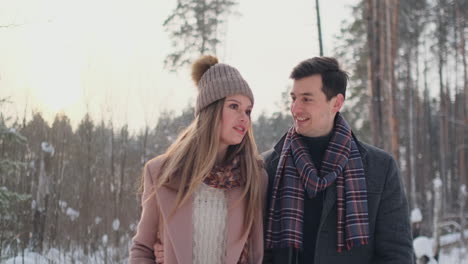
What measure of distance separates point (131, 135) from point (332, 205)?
1036 centimetres

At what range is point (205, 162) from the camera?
290 cm

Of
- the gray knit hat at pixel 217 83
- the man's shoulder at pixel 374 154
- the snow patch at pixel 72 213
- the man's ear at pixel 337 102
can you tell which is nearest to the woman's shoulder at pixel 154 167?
the gray knit hat at pixel 217 83

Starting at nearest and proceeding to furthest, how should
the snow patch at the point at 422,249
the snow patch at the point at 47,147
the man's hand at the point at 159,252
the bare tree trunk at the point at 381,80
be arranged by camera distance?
the man's hand at the point at 159,252 → the snow patch at the point at 422,249 → the snow patch at the point at 47,147 → the bare tree trunk at the point at 381,80

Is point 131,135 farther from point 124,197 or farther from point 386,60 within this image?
point 386,60

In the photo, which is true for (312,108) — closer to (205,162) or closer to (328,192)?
(328,192)

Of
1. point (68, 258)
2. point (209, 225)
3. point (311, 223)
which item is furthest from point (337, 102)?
point (68, 258)

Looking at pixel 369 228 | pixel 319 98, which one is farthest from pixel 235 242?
pixel 319 98

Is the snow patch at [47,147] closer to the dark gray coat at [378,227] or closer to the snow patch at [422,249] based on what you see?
the snow patch at [422,249]

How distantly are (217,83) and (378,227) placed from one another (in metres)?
1.26

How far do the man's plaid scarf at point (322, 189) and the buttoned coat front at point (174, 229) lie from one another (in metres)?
0.15

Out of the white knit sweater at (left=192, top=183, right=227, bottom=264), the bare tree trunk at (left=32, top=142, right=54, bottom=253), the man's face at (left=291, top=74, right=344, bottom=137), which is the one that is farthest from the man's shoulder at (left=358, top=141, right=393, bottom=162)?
the bare tree trunk at (left=32, top=142, right=54, bottom=253)

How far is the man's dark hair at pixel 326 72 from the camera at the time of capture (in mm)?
3133

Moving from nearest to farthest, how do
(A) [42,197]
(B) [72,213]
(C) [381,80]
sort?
(A) [42,197]
(C) [381,80]
(B) [72,213]

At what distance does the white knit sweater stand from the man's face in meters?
0.68
